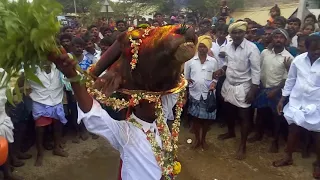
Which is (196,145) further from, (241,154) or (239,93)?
(239,93)

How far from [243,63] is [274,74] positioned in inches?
19.4

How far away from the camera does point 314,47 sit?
4203 mm

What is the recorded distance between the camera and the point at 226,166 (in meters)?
4.70

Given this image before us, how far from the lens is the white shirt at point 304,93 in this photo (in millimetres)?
4176

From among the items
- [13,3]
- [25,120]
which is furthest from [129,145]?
[25,120]

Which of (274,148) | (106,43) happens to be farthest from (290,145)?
(106,43)

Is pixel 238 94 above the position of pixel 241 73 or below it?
below

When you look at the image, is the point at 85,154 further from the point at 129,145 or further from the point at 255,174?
the point at 129,145

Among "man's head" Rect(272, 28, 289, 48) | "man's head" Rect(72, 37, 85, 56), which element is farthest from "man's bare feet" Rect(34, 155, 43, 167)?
"man's head" Rect(272, 28, 289, 48)

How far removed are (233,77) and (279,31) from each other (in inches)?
35.6

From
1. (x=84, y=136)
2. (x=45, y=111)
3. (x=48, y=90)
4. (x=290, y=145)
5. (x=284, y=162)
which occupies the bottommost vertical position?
(x=84, y=136)

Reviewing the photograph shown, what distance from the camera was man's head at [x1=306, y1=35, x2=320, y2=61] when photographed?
418cm

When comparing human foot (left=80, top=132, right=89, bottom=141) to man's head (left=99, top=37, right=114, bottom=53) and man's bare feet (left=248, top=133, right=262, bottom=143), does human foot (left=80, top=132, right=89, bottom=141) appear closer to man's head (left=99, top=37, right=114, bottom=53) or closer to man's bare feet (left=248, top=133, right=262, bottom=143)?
man's head (left=99, top=37, right=114, bottom=53)

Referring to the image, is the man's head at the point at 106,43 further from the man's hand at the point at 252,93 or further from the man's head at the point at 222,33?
the man's head at the point at 222,33
